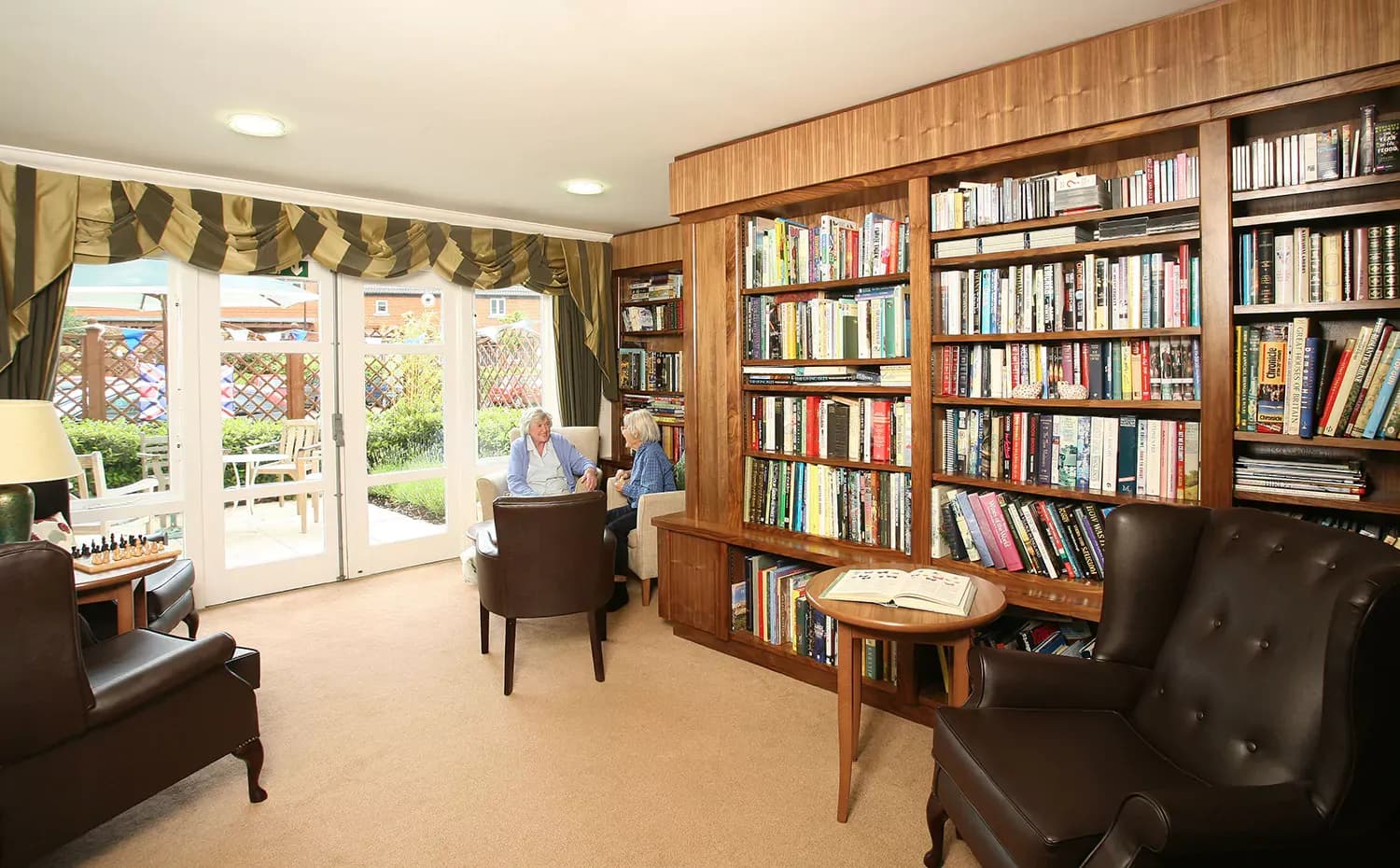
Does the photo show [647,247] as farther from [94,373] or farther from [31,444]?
[31,444]

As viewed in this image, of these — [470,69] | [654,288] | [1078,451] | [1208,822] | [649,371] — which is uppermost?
[470,69]

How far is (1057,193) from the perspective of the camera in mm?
2545

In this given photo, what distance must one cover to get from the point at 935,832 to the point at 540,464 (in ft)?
10.5

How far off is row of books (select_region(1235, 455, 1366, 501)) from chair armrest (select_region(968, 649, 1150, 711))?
0.76 metres

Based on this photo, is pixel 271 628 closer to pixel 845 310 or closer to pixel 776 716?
pixel 776 716

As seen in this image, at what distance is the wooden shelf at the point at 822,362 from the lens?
2958 millimetres

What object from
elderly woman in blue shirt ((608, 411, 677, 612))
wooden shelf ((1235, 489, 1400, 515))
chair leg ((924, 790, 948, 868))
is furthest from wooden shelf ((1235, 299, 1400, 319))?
elderly woman in blue shirt ((608, 411, 677, 612))

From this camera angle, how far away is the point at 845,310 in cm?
315

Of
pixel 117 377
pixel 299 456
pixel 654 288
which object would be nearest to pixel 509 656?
pixel 299 456

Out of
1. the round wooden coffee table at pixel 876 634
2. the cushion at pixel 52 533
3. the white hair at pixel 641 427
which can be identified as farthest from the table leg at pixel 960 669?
the cushion at pixel 52 533

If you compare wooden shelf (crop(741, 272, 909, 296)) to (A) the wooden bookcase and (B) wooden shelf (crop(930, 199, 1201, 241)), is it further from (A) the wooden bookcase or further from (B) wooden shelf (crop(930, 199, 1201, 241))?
(B) wooden shelf (crop(930, 199, 1201, 241))

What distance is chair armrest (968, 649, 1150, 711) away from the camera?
1.90 m

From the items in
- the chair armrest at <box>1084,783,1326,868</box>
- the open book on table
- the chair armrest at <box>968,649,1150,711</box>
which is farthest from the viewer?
the open book on table

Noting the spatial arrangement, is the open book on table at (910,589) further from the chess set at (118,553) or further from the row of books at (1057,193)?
the chess set at (118,553)
